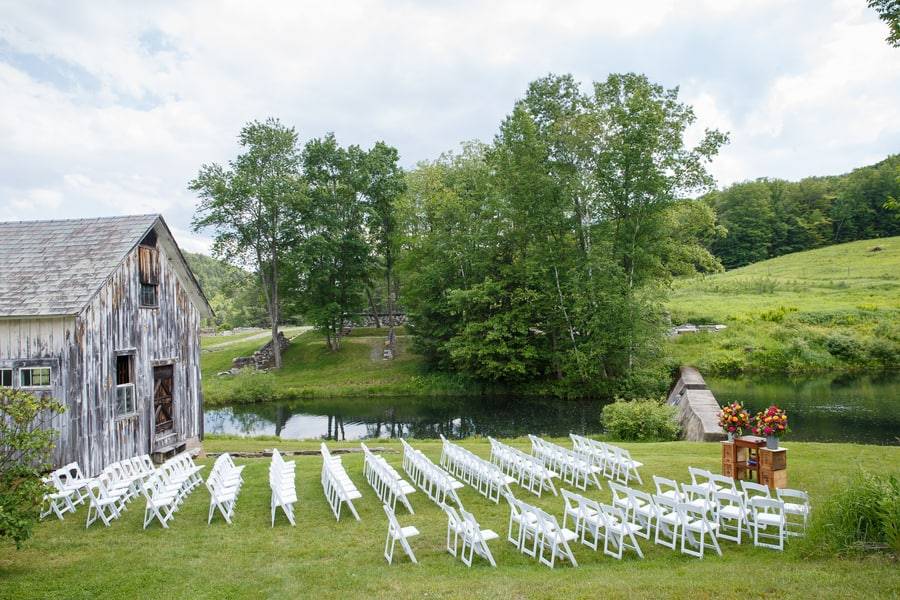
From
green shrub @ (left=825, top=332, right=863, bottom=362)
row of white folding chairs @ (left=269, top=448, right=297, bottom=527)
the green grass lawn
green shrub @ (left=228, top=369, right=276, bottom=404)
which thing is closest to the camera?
row of white folding chairs @ (left=269, top=448, right=297, bottom=527)

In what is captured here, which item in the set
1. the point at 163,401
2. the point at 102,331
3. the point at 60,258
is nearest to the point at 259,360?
the point at 163,401

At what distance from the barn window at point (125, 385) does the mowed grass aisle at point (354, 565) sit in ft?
12.2

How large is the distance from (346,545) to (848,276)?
182 ft

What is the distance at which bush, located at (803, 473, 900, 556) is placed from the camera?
6.55 metres

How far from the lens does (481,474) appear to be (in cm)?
1037

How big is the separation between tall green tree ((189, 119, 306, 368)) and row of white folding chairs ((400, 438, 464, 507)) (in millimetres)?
27636

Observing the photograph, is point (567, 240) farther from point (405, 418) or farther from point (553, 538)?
point (553, 538)

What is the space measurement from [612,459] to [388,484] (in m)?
4.41

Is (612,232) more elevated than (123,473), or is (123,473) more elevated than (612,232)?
(612,232)

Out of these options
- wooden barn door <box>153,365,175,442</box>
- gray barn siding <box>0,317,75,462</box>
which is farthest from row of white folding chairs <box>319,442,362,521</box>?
wooden barn door <box>153,365,175,442</box>

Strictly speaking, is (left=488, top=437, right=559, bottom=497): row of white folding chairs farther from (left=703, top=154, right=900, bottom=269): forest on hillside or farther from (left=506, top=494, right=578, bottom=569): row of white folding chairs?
(left=703, top=154, right=900, bottom=269): forest on hillside

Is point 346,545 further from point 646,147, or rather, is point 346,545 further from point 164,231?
point 646,147

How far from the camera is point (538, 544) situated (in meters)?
8.06

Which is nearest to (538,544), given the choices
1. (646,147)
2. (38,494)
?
(38,494)
